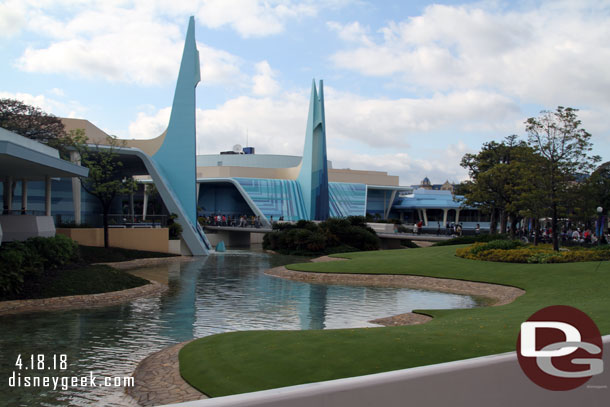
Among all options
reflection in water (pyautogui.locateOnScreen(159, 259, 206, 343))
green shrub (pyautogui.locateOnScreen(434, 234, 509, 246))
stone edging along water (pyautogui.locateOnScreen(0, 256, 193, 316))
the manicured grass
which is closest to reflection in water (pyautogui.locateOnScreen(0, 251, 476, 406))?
reflection in water (pyautogui.locateOnScreen(159, 259, 206, 343))

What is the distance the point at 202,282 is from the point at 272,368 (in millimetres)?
15449

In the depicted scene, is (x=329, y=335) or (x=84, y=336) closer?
(x=329, y=335)

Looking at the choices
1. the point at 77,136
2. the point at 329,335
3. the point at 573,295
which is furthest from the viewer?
the point at 77,136

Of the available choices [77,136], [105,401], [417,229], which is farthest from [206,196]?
[105,401]

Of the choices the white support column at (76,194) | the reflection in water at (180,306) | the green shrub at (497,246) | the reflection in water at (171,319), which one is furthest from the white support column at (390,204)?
the reflection in water at (171,319)

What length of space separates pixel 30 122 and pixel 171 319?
2635cm

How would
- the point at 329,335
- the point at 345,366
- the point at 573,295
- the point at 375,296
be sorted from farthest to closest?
the point at 375,296 → the point at 573,295 → the point at 329,335 → the point at 345,366

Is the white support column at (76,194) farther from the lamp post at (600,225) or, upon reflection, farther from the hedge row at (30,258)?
the lamp post at (600,225)

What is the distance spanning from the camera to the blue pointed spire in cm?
3928

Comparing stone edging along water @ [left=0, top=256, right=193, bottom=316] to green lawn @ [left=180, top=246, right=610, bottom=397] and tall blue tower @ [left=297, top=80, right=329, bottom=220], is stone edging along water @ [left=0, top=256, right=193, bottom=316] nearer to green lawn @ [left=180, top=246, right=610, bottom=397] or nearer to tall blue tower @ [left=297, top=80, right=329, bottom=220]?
green lawn @ [left=180, top=246, right=610, bottom=397]

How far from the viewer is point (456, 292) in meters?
20.8

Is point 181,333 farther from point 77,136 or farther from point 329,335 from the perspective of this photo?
point 77,136

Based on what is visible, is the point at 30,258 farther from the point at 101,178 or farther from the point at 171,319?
the point at 101,178

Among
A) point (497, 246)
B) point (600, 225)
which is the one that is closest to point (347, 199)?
point (600, 225)
